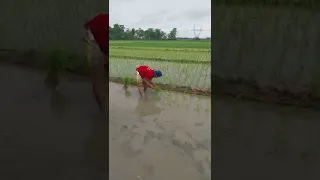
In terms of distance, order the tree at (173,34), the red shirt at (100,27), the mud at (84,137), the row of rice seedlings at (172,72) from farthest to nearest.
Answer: the row of rice seedlings at (172,72), the tree at (173,34), the red shirt at (100,27), the mud at (84,137)

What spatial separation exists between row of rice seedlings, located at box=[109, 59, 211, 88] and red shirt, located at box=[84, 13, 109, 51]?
3.94ft

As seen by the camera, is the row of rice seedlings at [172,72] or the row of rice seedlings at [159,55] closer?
the row of rice seedlings at [159,55]

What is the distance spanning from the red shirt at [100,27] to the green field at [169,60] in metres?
0.89

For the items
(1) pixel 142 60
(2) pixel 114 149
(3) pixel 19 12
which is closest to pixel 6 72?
(3) pixel 19 12

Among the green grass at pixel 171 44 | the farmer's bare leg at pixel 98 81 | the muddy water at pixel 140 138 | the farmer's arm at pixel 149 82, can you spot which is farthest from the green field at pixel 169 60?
the farmer's bare leg at pixel 98 81

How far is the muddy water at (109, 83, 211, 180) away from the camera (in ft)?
4.73

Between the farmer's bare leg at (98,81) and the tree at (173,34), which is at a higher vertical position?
the tree at (173,34)

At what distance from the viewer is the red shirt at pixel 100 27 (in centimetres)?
156
